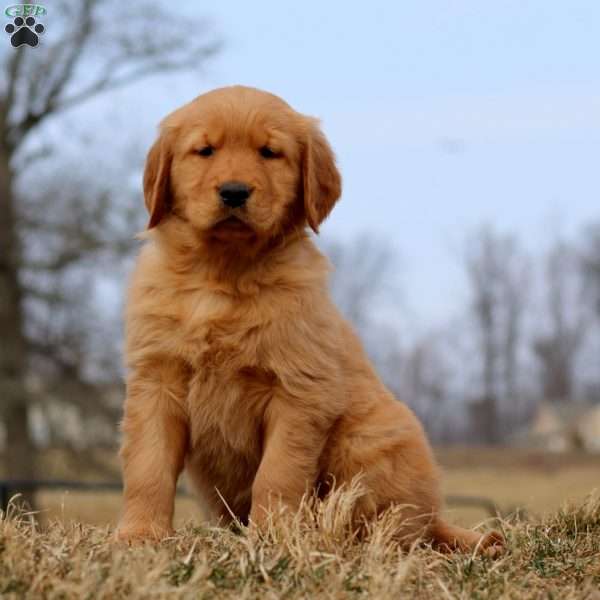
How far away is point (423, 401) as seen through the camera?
70062 mm

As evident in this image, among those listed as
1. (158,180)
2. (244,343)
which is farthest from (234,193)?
(244,343)

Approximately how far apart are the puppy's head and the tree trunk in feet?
51.0

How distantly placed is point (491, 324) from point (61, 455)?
40.5 metres

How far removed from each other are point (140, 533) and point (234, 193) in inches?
57.1

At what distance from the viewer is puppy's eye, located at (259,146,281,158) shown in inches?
184

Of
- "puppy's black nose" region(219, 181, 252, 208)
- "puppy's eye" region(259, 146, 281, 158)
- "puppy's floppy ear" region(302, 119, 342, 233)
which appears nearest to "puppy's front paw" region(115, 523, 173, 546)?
"puppy's black nose" region(219, 181, 252, 208)

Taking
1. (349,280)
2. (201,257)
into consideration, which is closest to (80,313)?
(201,257)

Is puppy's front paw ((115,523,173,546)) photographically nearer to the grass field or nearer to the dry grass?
the dry grass

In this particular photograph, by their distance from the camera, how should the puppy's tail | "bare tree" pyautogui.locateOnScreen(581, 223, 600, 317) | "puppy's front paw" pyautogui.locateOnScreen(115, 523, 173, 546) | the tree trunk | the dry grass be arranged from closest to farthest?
the dry grass < "puppy's front paw" pyautogui.locateOnScreen(115, 523, 173, 546) < the puppy's tail < the tree trunk < "bare tree" pyautogui.locateOnScreen(581, 223, 600, 317)

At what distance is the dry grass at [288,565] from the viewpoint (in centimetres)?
332

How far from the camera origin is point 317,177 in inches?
195

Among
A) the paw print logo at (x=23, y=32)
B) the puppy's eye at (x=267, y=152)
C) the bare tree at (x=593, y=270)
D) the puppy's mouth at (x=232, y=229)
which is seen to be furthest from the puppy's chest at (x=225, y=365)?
the bare tree at (x=593, y=270)

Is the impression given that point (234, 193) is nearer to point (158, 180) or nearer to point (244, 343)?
point (158, 180)

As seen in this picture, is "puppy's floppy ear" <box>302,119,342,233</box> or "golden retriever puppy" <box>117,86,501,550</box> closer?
"golden retriever puppy" <box>117,86,501,550</box>
